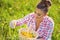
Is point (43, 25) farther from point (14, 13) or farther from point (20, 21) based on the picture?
point (14, 13)

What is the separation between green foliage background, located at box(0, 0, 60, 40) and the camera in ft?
7.70

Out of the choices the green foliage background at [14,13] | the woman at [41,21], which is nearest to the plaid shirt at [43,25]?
the woman at [41,21]

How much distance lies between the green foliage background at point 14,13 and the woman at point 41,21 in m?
0.28

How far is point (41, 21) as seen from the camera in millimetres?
2012

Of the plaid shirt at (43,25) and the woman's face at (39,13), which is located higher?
the woman's face at (39,13)

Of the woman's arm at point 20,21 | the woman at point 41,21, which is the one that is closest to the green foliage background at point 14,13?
the woman's arm at point 20,21

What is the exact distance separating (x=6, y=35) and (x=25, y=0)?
44cm

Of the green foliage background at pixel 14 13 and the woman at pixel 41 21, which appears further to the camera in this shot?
the green foliage background at pixel 14 13

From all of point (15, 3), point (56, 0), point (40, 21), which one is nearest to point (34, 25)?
point (40, 21)

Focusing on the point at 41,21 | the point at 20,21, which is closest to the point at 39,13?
the point at 41,21

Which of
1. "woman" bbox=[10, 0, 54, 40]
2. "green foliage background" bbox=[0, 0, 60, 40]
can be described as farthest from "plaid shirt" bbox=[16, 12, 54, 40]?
"green foliage background" bbox=[0, 0, 60, 40]

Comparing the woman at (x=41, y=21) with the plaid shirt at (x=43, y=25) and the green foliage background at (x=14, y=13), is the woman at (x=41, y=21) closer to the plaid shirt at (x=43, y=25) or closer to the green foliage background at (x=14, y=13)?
the plaid shirt at (x=43, y=25)

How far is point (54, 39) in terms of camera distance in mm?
2402

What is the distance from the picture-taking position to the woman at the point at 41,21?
1981 mm
